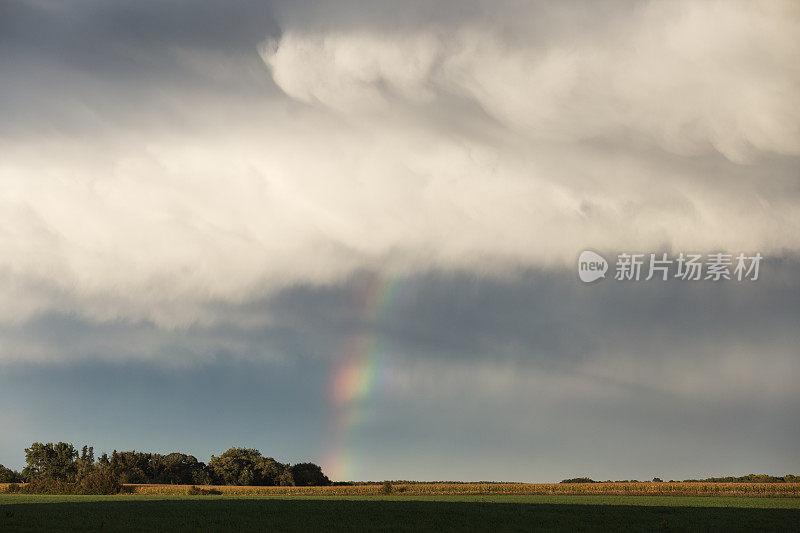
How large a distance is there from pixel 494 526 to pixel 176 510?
116 ft

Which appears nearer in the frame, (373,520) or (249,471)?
(373,520)

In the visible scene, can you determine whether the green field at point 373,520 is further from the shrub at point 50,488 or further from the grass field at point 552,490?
the shrub at point 50,488

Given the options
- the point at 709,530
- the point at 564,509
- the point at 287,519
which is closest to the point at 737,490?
the point at 564,509

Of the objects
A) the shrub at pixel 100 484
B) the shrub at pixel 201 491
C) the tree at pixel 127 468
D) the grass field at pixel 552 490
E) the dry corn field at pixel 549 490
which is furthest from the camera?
the tree at pixel 127 468

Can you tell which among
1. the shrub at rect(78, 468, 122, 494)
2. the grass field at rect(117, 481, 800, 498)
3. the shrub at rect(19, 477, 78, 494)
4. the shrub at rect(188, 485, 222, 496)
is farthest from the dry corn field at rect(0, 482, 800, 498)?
the shrub at rect(19, 477, 78, 494)

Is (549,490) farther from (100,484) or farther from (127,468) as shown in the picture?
(127,468)

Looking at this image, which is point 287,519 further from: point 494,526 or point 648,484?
point 648,484

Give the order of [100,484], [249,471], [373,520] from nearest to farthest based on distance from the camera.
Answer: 1. [373,520]
2. [100,484]
3. [249,471]

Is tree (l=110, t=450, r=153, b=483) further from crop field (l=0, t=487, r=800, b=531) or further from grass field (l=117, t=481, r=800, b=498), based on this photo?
crop field (l=0, t=487, r=800, b=531)

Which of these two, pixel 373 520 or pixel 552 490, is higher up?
pixel 373 520

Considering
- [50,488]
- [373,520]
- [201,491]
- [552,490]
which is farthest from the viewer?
[552,490]

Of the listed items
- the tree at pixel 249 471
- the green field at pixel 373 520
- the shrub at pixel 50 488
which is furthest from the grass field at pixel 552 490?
the green field at pixel 373 520

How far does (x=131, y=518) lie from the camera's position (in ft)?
209

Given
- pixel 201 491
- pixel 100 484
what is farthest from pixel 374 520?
pixel 100 484
